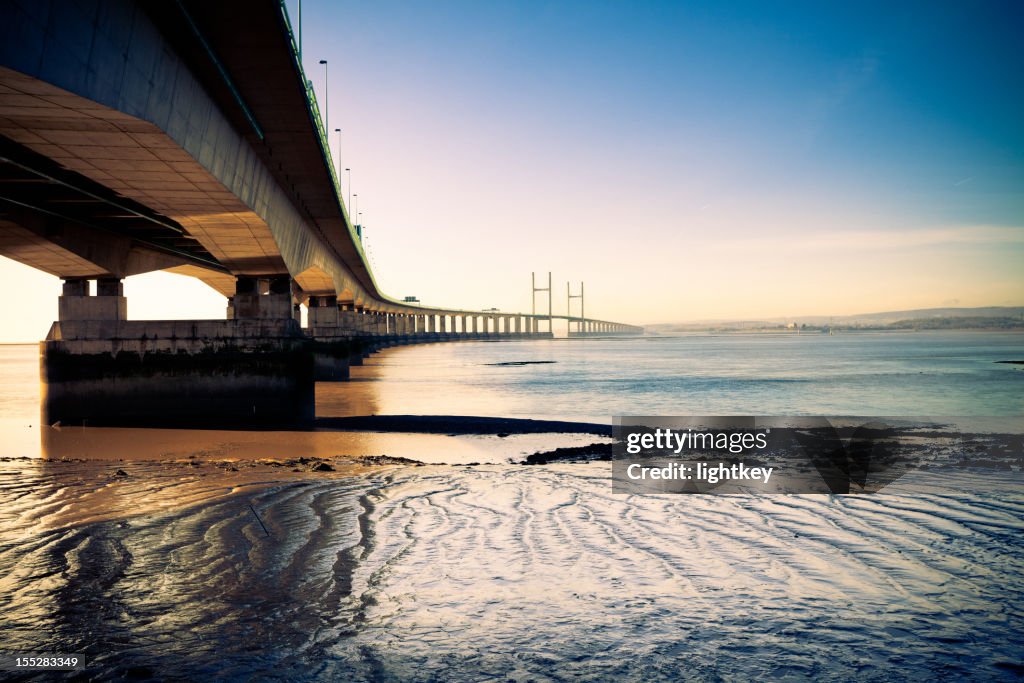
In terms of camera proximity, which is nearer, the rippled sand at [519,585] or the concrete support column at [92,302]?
the rippled sand at [519,585]

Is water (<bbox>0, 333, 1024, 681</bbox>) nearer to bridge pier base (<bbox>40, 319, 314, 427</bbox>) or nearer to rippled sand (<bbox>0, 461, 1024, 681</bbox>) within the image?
rippled sand (<bbox>0, 461, 1024, 681</bbox>)

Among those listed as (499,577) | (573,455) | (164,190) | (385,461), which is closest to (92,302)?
(164,190)

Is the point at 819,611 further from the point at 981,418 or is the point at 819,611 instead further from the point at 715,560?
the point at 981,418

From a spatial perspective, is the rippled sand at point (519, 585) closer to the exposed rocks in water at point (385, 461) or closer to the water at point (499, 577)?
the water at point (499, 577)

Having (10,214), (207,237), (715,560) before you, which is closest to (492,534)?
(715,560)

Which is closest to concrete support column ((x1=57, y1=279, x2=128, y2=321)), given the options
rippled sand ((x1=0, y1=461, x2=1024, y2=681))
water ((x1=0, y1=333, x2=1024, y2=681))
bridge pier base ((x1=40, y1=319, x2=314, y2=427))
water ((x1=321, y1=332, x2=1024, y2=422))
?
bridge pier base ((x1=40, y1=319, x2=314, y2=427))

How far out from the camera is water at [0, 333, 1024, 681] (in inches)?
179

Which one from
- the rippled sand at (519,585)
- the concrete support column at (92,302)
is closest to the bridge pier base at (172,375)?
the concrete support column at (92,302)

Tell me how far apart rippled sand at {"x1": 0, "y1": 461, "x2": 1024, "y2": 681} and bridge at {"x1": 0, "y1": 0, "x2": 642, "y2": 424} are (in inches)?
198

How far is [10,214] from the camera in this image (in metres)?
20.6

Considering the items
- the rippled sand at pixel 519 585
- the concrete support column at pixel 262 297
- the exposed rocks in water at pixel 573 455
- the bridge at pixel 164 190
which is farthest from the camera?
the concrete support column at pixel 262 297

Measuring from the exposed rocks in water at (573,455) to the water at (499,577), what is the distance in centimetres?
145

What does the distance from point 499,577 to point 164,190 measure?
41.9 ft

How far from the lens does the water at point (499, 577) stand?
4.54 metres
